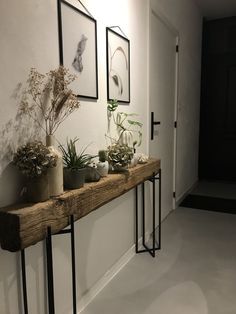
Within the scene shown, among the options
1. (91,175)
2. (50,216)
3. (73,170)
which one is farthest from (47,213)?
(91,175)

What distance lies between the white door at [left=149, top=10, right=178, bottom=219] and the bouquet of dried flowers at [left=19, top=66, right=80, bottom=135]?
1.46m

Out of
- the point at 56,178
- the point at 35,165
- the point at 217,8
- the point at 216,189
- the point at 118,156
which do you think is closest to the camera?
the point at 35,165

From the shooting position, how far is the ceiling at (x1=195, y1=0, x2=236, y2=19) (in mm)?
4047

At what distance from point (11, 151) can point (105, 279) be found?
130 cm

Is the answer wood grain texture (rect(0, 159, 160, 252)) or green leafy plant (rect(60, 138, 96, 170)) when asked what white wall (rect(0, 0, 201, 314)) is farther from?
wood grain texture (rect(0, 159, 160, 252))

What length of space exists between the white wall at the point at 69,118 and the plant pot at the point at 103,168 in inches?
7.0

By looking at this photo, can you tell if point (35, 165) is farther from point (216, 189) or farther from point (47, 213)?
point (216, 189)

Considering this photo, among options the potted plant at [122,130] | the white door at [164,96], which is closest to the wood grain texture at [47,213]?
the potted plant at [122,130]

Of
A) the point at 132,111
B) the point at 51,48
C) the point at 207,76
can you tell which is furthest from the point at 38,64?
the point at 207,76

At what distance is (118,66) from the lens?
2.09 meters

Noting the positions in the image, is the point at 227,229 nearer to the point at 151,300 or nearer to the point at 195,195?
the point at 195,195

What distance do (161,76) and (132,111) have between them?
87cm

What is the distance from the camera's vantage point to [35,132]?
1.36m

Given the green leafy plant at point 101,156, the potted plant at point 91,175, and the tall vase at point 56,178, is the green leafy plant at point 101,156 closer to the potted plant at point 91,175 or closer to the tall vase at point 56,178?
the potted plant at point 91,175
